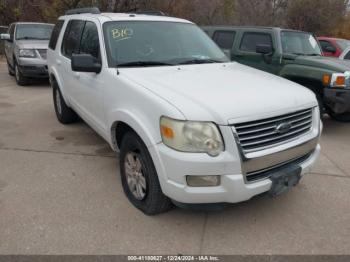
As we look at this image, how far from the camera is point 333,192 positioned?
3959 mm

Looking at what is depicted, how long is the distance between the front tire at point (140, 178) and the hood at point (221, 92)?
0.56m

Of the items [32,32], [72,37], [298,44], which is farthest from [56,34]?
[32,32]

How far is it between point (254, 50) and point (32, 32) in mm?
6974

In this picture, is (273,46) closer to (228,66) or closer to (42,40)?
(228,66)

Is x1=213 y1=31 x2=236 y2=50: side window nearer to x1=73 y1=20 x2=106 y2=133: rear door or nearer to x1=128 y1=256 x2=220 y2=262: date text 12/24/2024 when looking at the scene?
x1=73 y1=20 x2=106 y2=133: rear door

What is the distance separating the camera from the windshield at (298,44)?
7.06 m

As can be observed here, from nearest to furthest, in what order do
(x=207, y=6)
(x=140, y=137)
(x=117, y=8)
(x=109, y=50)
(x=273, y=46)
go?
1. (x=140, y=137)
2. (x=109, y=50)
3. (x=273, y=46)
4. (x=117, y=8)
5. (x=207, y=6)

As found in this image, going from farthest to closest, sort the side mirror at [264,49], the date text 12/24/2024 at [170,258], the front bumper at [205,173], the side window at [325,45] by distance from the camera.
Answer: the side window at [325,45] → the side mirror at [264,49] → the date text 12/24/2024 at [170,258] → the front bumper at [205,173]

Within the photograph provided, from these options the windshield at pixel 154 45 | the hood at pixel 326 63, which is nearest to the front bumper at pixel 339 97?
the hood at pixel 326 63

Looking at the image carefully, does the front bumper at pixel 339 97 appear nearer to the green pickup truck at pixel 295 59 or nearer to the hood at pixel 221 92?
the green pickup truck at pixel 295 59

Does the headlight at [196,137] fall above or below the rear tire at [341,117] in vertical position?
above

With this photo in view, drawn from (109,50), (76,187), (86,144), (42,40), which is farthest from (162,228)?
(42,40)

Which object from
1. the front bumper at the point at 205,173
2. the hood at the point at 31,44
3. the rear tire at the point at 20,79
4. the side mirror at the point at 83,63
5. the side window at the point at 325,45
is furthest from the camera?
the side window at the point at 325,45

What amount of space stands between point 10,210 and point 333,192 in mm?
3390
